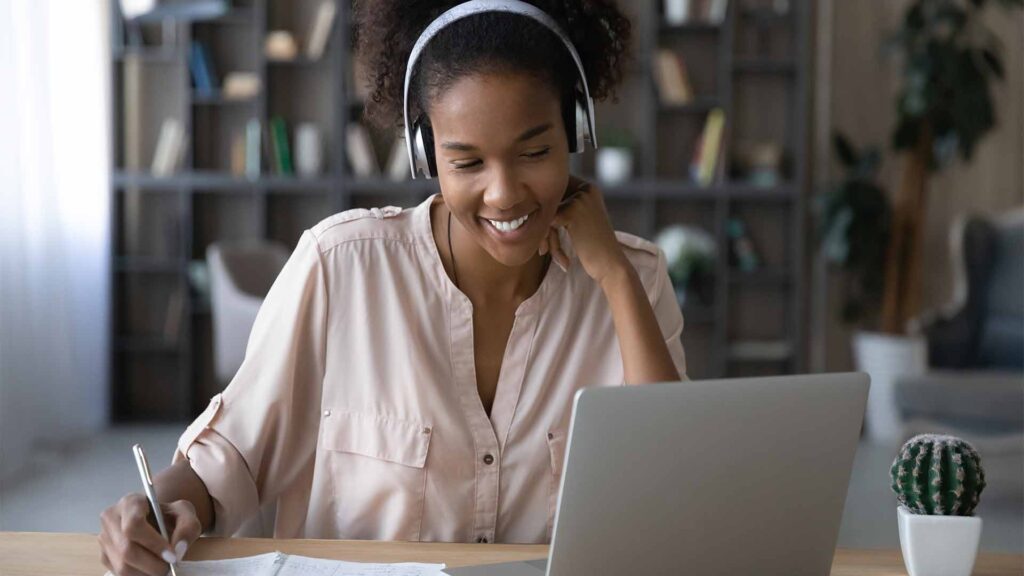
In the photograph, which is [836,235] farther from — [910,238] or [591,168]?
[591,168]

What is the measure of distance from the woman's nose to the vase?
56cm

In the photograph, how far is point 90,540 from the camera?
133 cm

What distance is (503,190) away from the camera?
138 cm

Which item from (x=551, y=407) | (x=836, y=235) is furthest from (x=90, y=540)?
(x=836, y=235)

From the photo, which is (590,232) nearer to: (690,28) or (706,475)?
(706,475)

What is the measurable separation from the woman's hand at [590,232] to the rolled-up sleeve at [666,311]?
12 centimetres

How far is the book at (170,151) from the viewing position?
5.74 m

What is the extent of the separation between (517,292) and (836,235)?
3939 mm

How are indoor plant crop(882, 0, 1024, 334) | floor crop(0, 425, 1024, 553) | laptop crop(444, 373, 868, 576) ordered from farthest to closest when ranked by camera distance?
1. indoor plant crop(882, 0, 1024, 334)
2. floor crop(0, 425, 1024, 553)
3. laptop crop(444, 373, 868, 576)

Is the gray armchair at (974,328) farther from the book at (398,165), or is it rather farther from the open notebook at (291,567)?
the open notebook at (291,567)

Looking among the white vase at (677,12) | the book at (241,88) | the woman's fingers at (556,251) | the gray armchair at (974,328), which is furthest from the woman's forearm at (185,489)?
the white vase at (677,12)

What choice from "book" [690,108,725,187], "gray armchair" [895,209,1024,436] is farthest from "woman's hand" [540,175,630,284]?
"book" [690,108,725,187]

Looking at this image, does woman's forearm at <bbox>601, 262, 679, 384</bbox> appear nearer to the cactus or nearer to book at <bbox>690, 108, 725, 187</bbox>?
the cactus

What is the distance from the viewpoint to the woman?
145 cm
